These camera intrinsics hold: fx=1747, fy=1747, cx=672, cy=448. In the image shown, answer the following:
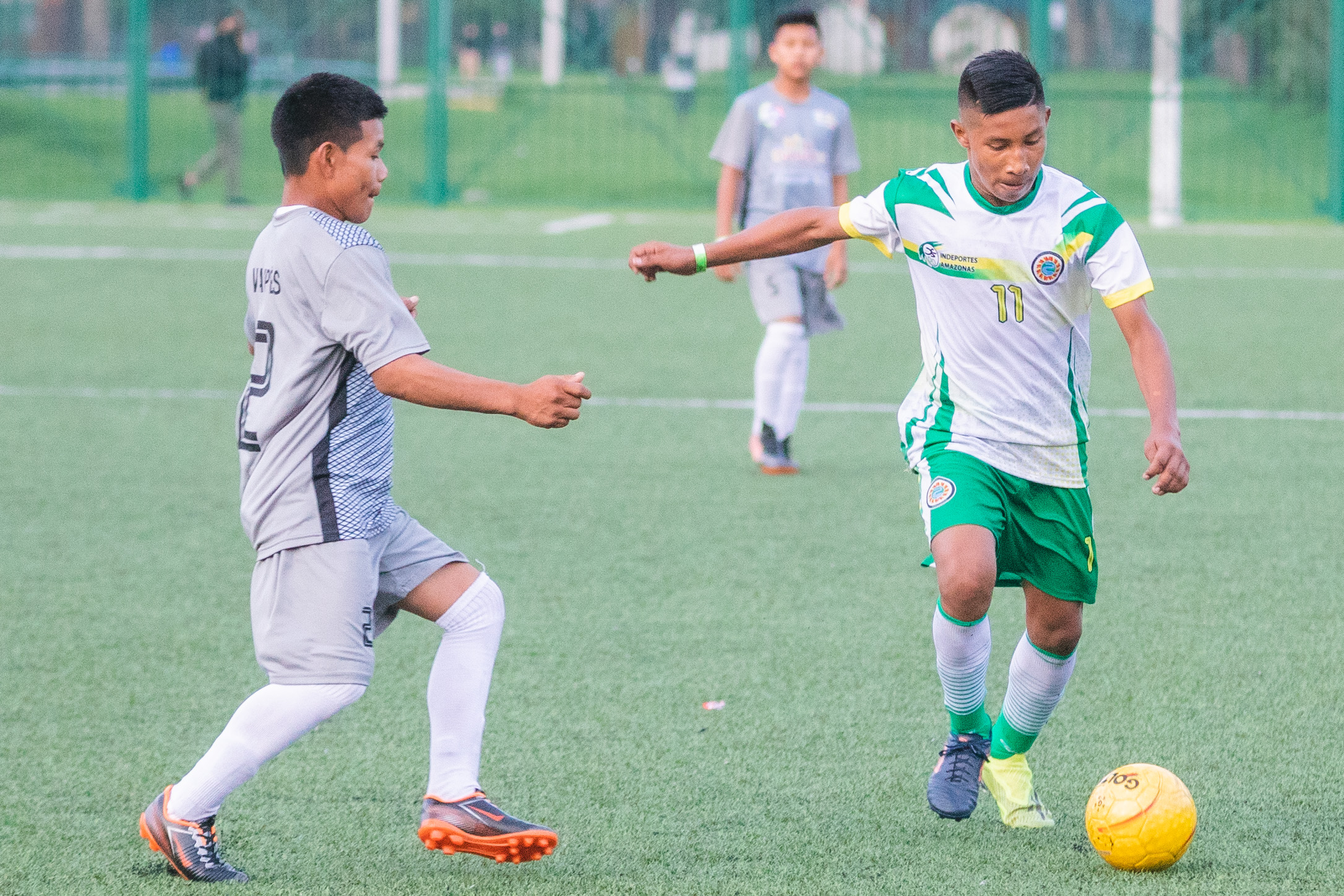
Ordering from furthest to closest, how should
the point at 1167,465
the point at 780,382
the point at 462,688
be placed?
the point at 780,382 < the point at 462,688 < the point at 1167,465

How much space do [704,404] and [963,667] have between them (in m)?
5.63

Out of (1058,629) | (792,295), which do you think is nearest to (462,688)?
(1058,629)

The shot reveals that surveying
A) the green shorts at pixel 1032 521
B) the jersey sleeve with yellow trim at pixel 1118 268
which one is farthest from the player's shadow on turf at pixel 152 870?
the jersey sleeve with yellow trim at pixel 1118 268

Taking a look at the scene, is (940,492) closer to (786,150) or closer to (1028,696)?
(1028,696)

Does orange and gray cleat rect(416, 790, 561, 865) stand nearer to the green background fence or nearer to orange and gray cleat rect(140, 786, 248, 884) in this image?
orange and gray cleat rect(140, 786, 248, 884)

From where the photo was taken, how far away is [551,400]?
3.35m

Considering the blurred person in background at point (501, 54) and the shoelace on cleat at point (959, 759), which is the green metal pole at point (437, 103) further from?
the shoelace on cleat at point (959, 759)

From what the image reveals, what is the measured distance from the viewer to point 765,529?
6.93m

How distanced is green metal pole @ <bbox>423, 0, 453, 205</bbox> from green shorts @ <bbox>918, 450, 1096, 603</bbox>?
17.2m

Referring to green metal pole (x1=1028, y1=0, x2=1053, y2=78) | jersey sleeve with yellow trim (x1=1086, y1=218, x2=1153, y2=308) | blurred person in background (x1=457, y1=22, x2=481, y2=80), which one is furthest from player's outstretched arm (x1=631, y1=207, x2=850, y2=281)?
blurred person in background (x1=457, y1=22, x2=481, y2=80)

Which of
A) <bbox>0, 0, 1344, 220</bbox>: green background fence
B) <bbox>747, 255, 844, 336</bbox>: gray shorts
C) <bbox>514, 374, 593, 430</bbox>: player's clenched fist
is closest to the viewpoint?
<bbox>514, 374, 593, 430</bbox>: player's clenched fist

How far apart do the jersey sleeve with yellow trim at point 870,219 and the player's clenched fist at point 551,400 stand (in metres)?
0.92

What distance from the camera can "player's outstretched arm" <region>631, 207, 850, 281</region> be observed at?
4.01m

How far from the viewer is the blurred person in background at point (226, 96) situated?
19766mm
